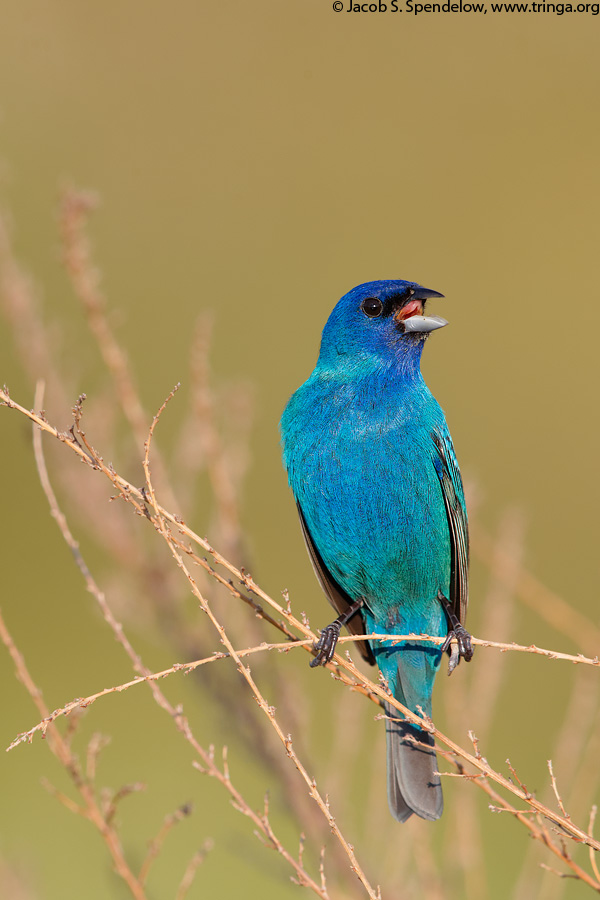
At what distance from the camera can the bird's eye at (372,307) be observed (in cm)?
387

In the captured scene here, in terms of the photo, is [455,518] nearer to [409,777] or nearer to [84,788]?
[409,777]

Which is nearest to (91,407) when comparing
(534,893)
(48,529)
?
(534,893)

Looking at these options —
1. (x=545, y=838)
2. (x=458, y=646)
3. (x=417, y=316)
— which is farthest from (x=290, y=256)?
(x=545, y=838)

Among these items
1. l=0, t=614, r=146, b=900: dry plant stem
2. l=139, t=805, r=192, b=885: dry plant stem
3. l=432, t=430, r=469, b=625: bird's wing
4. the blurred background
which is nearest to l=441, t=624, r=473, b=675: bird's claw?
l=432, t=430, r=469, b=625: bird's wing

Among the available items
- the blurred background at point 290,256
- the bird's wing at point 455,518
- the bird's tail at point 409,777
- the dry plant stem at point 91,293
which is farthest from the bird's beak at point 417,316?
the blurred background at point 290,256

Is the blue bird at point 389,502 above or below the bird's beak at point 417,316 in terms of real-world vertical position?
below

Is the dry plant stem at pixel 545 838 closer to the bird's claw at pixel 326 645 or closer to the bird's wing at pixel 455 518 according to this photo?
the bird's claw at pixel 326 645

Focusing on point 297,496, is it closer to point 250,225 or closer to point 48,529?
point 48,529

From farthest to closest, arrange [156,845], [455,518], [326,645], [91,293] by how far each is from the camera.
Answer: [455,518] → [326,645] → [91,293] → [156,845]

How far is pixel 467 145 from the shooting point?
13.0 metres

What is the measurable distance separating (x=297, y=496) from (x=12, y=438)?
646cm

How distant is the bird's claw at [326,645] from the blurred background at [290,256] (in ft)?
11.0

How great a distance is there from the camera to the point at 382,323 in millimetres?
3822

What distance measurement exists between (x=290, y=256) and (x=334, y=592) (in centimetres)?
851
